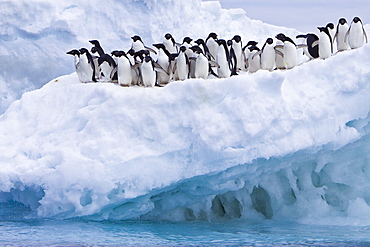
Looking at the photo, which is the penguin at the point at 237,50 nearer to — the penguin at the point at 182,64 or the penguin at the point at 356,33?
the penguin at the point at 182,64

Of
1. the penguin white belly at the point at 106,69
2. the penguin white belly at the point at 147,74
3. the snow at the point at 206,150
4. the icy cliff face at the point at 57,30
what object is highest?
the icy cliff face at the point at 57,30

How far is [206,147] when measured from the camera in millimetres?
8766

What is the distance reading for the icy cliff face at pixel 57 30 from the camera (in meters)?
16.6

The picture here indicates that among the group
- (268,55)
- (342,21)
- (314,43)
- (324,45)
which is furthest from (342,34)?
(268,55)

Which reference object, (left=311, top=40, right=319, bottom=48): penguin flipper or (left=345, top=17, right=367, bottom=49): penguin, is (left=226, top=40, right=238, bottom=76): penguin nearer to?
(left=311, top=40, right=319, bottom=48): penguin flipper

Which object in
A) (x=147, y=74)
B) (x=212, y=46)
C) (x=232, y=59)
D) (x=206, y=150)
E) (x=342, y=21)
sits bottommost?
(x=206, y=150)

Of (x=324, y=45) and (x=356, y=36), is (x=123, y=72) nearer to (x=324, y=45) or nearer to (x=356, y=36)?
(x=324, y=45)

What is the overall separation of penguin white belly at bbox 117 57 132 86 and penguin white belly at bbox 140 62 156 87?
245 millimetres

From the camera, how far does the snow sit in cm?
883

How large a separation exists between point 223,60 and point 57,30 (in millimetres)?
7389

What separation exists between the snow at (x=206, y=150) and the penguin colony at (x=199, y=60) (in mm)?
767

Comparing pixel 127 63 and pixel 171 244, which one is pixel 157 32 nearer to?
pixel 127 63

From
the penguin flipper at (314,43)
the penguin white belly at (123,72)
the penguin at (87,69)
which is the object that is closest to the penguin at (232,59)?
the penguin flipper at (314,43)

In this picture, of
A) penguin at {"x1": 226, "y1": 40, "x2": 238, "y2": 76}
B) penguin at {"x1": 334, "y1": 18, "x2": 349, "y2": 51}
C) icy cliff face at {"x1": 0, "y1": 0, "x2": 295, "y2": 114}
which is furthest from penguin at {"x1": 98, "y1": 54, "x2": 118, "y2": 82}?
icy cliff face at {"x1": 0, "y1": 0, "x2": 295, "y2": 114}
